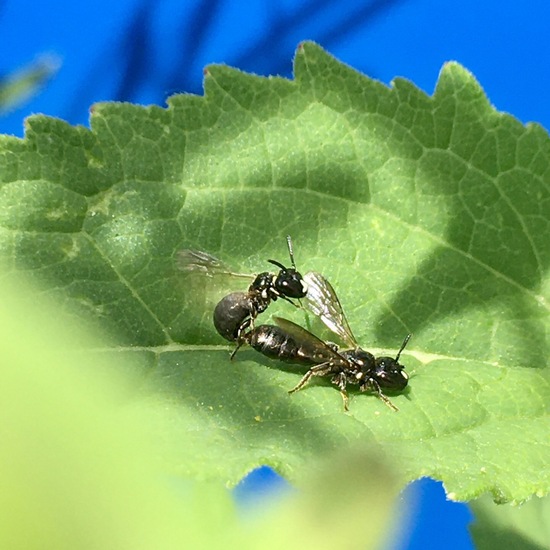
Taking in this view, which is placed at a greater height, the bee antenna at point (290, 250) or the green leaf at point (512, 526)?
the bee antenna at point (290, 250)

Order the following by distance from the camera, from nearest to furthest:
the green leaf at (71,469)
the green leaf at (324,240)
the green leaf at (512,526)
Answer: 1. the green leaf at (71,469)
2. the green leaf at (324,240)
3. the green leaf at (512,526)

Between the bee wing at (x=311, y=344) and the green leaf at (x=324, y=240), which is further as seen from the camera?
the bee wing at (x=311, y=344)

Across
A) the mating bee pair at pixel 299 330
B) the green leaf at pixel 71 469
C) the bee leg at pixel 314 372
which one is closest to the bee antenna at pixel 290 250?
the mating bee pair at pixel 299 330

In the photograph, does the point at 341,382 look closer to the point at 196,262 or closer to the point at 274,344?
the point at 274,344

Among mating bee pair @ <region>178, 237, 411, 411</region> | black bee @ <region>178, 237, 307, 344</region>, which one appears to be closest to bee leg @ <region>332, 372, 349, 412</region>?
mating bee pair @ <region>178, 237, 411, 411</region>

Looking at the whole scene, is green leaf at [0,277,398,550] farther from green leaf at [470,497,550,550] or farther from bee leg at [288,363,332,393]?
green leaf at [470,497,550,550]

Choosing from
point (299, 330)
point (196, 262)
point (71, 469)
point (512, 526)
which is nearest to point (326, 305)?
point (299, 330)

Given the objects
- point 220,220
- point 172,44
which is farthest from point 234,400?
point 172,44

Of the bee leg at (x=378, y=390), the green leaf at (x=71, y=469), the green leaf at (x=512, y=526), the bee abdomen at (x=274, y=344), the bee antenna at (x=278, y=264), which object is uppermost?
the bee antenna at (x=278, y=264)

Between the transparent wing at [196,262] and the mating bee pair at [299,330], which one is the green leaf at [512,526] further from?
the transparent wing at [196,262]
